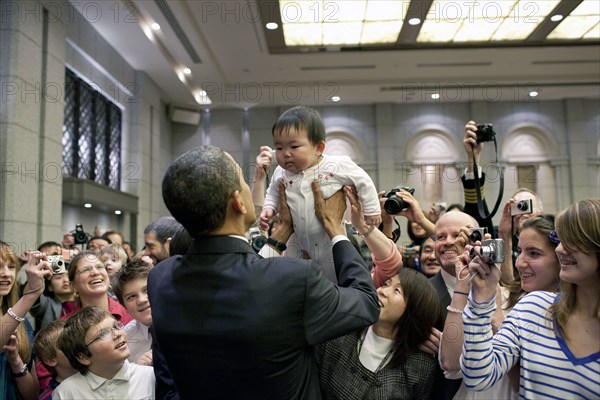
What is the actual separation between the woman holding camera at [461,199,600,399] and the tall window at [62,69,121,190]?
7538mm

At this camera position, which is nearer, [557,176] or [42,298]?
[42,298]

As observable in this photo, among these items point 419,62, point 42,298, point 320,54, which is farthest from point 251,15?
point 42,298

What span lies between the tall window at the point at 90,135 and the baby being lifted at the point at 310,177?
6.75 m

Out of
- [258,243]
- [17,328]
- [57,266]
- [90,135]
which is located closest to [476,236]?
[258,243]

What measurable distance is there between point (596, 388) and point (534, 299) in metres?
0.34

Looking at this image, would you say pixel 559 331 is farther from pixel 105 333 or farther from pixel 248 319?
pixel 105 333

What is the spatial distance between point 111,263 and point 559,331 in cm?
315

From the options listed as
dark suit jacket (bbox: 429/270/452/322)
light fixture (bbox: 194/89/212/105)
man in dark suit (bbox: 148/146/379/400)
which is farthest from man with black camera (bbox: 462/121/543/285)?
light fixture (bbox: 194/89/212/105)

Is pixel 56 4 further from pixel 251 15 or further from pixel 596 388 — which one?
pixel 596 388

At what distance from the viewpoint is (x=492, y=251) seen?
1500 millimetres

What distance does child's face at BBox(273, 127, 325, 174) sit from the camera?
2.03 metres

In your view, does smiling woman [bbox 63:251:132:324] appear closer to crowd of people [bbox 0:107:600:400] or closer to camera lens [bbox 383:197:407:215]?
crowd of people [bbox 0:107:600:400]

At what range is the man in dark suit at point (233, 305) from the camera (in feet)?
4.51

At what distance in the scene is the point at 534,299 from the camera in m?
Answer: 1.69
